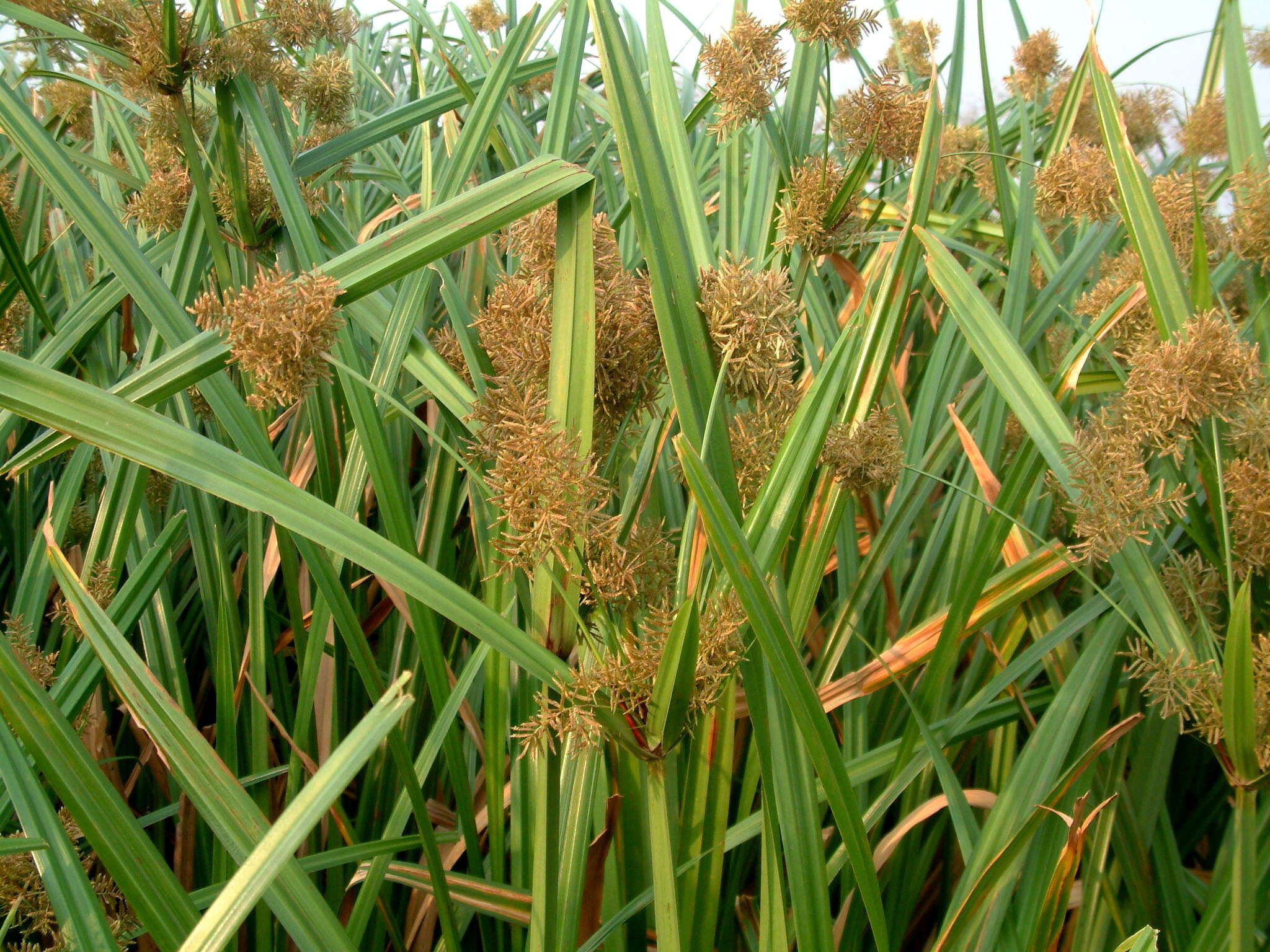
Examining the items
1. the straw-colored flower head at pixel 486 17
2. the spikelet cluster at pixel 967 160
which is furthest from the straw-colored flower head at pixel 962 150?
the straw-colored flower head at pixel 486 17

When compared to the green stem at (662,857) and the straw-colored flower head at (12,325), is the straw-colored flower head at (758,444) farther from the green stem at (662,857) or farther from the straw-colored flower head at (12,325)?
the straw-colored flower head at (12,325)

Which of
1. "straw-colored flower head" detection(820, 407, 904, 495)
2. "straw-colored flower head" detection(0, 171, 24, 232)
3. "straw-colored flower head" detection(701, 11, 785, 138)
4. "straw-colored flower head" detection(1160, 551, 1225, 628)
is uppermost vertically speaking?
"straw-colored flower head" detection(0, 171, 24, 232)

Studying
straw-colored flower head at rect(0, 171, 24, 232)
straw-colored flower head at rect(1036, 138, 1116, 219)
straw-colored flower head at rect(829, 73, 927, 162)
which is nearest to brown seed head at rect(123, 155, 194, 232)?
straw-colored flower head at rect(0, 171, 24, 232)

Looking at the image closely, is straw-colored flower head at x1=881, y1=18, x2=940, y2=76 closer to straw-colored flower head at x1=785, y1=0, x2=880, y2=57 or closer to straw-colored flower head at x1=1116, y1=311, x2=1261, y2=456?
straw-colored flower head at x1=785, y1=0, x2=880, y2=57

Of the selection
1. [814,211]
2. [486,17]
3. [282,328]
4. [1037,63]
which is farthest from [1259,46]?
[282,328]

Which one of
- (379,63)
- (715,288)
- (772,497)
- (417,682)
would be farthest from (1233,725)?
(379,63)

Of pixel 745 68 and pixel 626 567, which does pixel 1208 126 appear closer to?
pixel 745 68
